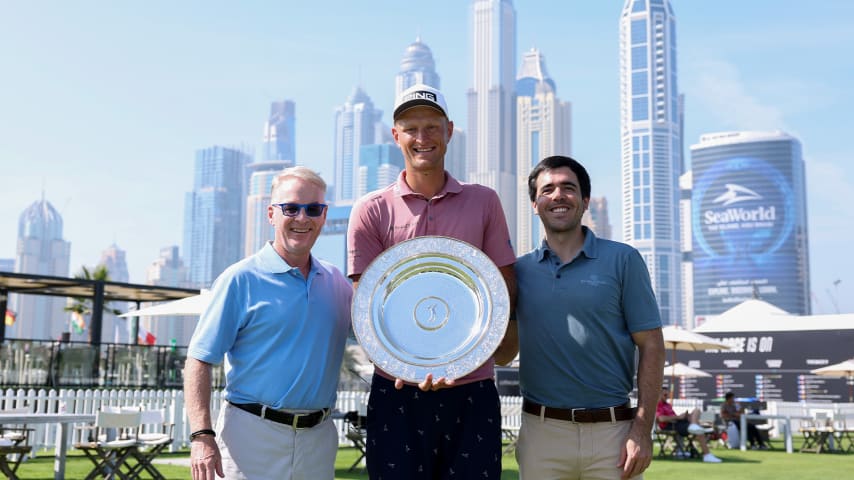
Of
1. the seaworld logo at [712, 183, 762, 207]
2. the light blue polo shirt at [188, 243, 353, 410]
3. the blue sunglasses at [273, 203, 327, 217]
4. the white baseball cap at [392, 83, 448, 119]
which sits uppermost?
the seaworld logo at [712, 183, 762, 207]

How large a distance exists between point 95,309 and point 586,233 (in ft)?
61.1

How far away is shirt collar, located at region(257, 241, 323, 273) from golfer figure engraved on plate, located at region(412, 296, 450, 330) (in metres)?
0.50

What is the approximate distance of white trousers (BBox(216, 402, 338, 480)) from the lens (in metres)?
2.97

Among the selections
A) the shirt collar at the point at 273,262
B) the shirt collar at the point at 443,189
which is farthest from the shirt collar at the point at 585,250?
the shirt collar at the point at 273,262

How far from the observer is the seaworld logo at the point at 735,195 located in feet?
602

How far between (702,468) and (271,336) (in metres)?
11.6

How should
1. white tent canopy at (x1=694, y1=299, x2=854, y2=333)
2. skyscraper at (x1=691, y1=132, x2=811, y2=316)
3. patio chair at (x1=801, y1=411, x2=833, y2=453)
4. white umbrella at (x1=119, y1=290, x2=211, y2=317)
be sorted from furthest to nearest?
1. skyscraper at (x1=691, y1=132, x2=811, y2=316)
2. white tent canopy at (x1=694, y1=299, x2=854, y2=333)
3. patio chair at (x1=801, y1=411, x2=833, y2=453)
4. white umbrella at (x1=119, y1=290, x2=211, y2=317)

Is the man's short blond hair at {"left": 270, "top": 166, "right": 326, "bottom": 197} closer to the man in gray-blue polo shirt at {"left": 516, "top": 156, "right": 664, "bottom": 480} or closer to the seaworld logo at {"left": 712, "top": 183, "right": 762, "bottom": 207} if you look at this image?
the man in gray-blue polo shirt at {"left": 516, "top": 156, "right": 664, "bottom": 480}

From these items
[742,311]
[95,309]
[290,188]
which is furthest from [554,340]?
[742,311]

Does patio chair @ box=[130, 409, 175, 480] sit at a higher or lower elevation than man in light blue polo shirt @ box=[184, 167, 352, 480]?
lower

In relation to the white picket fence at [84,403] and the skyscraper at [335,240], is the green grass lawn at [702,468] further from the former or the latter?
the skyscraper at [335,240]

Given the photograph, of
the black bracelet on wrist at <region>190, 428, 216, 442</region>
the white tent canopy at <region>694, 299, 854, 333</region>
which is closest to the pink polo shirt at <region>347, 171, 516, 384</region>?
the black bracelet on wrist at <region>190, 428, 216, 442</region>

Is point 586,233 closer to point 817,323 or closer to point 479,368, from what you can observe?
point 479,368

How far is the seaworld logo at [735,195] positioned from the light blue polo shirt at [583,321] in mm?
191218
